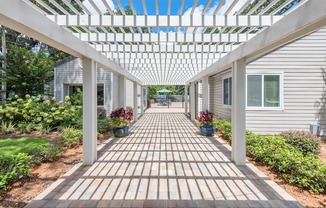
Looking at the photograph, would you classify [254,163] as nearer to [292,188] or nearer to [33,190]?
[292,188]

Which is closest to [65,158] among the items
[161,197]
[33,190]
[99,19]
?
[33,190]

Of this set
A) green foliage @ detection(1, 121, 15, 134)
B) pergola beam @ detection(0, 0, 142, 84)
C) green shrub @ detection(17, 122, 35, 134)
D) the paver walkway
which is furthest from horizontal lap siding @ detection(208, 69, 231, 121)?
green foliage @ detection(1, 121, 15, 134)

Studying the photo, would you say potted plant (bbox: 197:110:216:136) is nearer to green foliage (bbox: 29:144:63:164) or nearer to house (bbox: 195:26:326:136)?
house (bbox: 195:26:326:136)

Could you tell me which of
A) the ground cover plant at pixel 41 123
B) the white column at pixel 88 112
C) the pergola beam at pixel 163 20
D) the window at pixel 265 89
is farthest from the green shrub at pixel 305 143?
the ground cover plant at pixel 41 123

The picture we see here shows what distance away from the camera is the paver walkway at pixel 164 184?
9.20 ft

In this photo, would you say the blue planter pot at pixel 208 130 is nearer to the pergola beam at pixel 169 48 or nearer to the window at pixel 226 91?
the window at pixel 226 91

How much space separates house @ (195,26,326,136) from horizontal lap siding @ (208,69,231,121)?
1.59 m

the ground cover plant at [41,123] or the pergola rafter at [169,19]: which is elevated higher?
the pergola rafter at [169,19]

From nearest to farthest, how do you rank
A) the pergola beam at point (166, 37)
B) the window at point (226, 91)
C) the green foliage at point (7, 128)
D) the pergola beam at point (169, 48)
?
the pergola beam at point (166, 37)
the pergola beam at point (169, 48)
the green foliage at point (7, 128)
the window at point (226, 91)

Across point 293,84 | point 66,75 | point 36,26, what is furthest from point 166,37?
point 66,75

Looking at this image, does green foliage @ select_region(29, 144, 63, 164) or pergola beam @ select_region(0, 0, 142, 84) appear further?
green foliage @ select_region(29, 144, 63, 164)

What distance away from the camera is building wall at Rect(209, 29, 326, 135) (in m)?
7.11

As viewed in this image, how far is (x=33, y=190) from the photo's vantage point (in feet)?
10.3

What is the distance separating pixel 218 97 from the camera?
10.2 m
